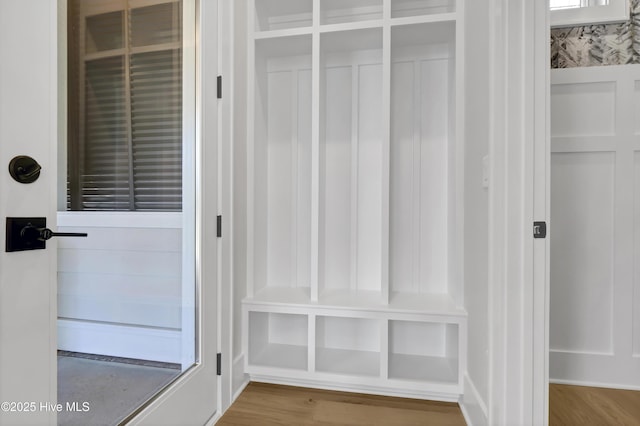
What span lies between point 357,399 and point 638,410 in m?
1.38

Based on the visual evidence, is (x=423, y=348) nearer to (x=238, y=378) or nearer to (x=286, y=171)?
(x=238, y=378)

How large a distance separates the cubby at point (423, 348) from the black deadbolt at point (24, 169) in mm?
1747

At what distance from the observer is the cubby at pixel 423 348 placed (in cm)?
179

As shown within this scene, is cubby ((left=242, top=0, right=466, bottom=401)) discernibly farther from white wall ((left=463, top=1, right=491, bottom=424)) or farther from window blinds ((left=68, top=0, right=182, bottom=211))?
window blinds ((left=68, top=0, right=182, bottom=211))

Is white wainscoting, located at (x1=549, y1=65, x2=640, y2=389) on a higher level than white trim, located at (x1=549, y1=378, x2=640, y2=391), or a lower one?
higher

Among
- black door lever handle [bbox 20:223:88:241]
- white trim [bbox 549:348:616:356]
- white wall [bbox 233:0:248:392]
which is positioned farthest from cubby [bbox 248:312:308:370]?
white trim [bbox 549:348:616:356]

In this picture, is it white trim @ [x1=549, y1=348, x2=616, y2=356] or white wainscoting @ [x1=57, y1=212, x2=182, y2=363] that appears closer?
white wainscoting @ [x1=57, y1=212, x2=182, y2=363]

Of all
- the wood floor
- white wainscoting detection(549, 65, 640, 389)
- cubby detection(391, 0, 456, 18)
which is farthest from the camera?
cubby detection(391, 0, 456, 18)

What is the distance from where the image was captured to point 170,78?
1.36 metres

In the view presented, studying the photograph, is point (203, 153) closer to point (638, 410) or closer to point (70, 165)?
point (70, 165)

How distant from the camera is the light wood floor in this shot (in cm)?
149

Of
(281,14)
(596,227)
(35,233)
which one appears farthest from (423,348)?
(281,14)

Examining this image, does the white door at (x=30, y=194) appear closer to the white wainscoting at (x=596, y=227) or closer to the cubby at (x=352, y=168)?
the cubby at (x=352, y=168)

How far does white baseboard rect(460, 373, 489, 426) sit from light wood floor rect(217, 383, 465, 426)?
38 mm
